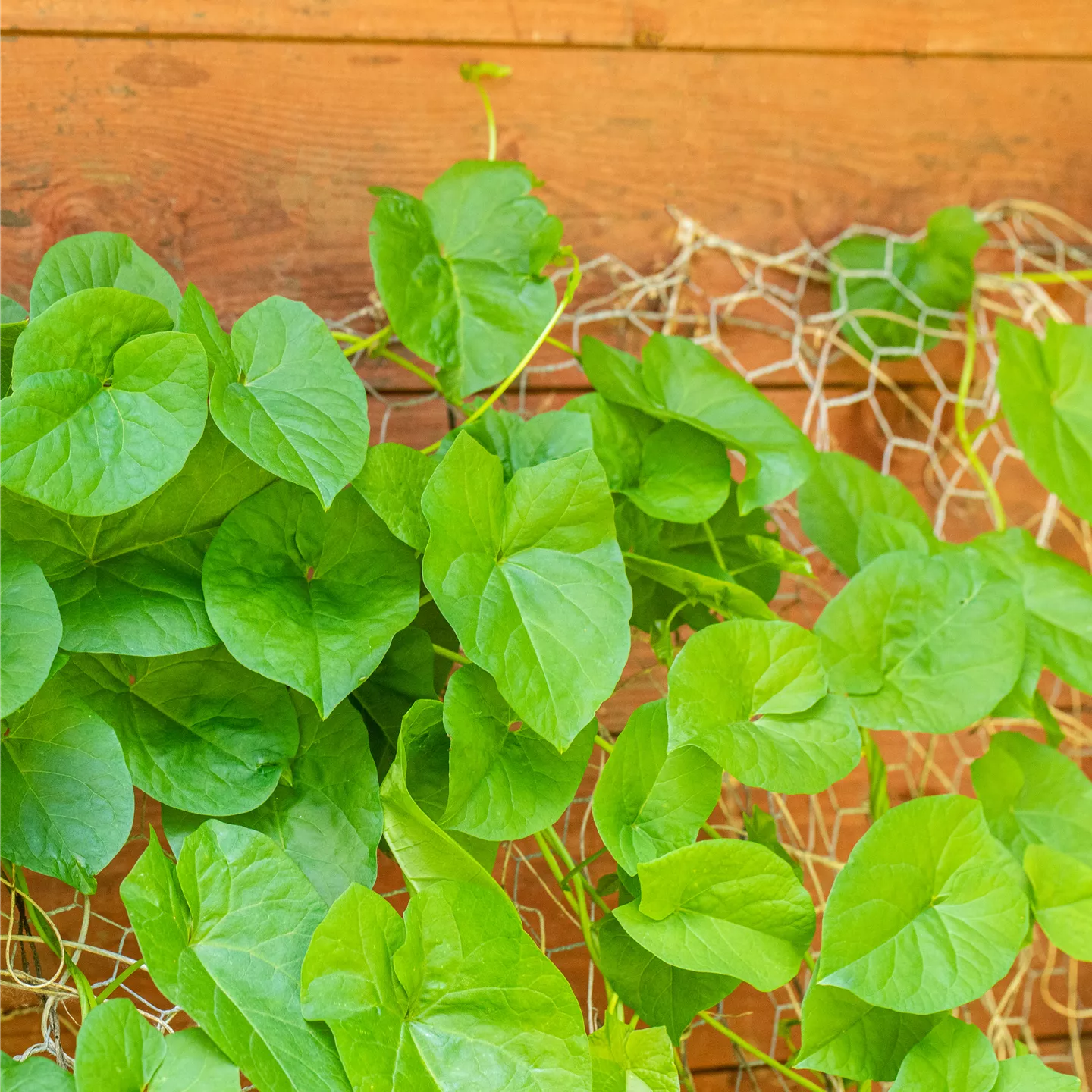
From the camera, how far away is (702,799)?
0.52 metres

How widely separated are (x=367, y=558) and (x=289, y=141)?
37 cm

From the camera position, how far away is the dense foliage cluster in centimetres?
44

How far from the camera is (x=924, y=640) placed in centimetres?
61

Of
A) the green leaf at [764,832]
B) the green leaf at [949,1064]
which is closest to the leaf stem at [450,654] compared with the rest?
the green leaf at [764,832]

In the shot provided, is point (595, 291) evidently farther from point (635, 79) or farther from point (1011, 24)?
point (1011, 24)

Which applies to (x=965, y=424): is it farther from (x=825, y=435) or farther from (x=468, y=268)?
(x=468, y=268)

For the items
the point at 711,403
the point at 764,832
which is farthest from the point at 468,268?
the point at 764,832

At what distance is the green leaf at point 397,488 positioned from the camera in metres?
0.48

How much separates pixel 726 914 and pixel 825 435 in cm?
43

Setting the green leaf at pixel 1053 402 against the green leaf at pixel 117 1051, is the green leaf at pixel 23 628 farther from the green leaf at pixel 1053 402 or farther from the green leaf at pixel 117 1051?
the green leaf at pixel 1053 402

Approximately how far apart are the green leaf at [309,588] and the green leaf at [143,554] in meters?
0.02

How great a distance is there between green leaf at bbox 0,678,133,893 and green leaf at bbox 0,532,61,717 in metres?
0.04

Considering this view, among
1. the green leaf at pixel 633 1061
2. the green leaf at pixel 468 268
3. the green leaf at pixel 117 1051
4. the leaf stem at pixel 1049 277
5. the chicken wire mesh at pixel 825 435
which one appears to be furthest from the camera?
the leaf stem at pixel 1049 277

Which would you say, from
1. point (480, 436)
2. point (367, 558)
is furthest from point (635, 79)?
point (367, 558)
